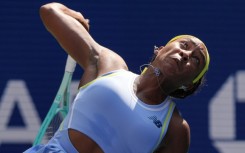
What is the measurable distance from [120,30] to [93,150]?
1646 millimetres

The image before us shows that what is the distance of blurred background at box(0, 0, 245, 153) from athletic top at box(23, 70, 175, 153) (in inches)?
57.4

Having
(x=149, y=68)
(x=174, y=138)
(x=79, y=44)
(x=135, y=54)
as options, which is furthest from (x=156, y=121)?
(x=135, y=54)

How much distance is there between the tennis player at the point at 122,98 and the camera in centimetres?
258

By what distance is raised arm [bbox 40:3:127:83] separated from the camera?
9.01 ft

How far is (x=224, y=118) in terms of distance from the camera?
13.7 feet

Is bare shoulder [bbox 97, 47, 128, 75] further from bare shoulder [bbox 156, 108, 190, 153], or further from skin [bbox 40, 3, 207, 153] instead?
bare shoulder [bbox 156, 108, 190, 153]

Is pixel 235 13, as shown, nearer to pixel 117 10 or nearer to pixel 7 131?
pixel 117 10

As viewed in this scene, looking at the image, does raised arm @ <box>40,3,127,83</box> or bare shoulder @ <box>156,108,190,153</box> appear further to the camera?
raised arm @ <box>40,3,127,83</box>

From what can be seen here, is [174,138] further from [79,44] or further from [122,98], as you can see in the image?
[79,44]

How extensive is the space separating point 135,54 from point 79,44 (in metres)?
1.42

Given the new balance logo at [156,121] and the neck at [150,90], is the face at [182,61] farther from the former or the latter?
the new balance logo at [156,121]

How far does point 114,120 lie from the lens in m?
2.57

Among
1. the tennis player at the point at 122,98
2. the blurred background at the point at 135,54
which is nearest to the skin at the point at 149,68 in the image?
the tennis player at the point at 122,98

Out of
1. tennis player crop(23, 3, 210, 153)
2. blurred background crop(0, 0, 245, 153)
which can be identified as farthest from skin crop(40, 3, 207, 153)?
blurred background crop(0, 0, 245, 153)
